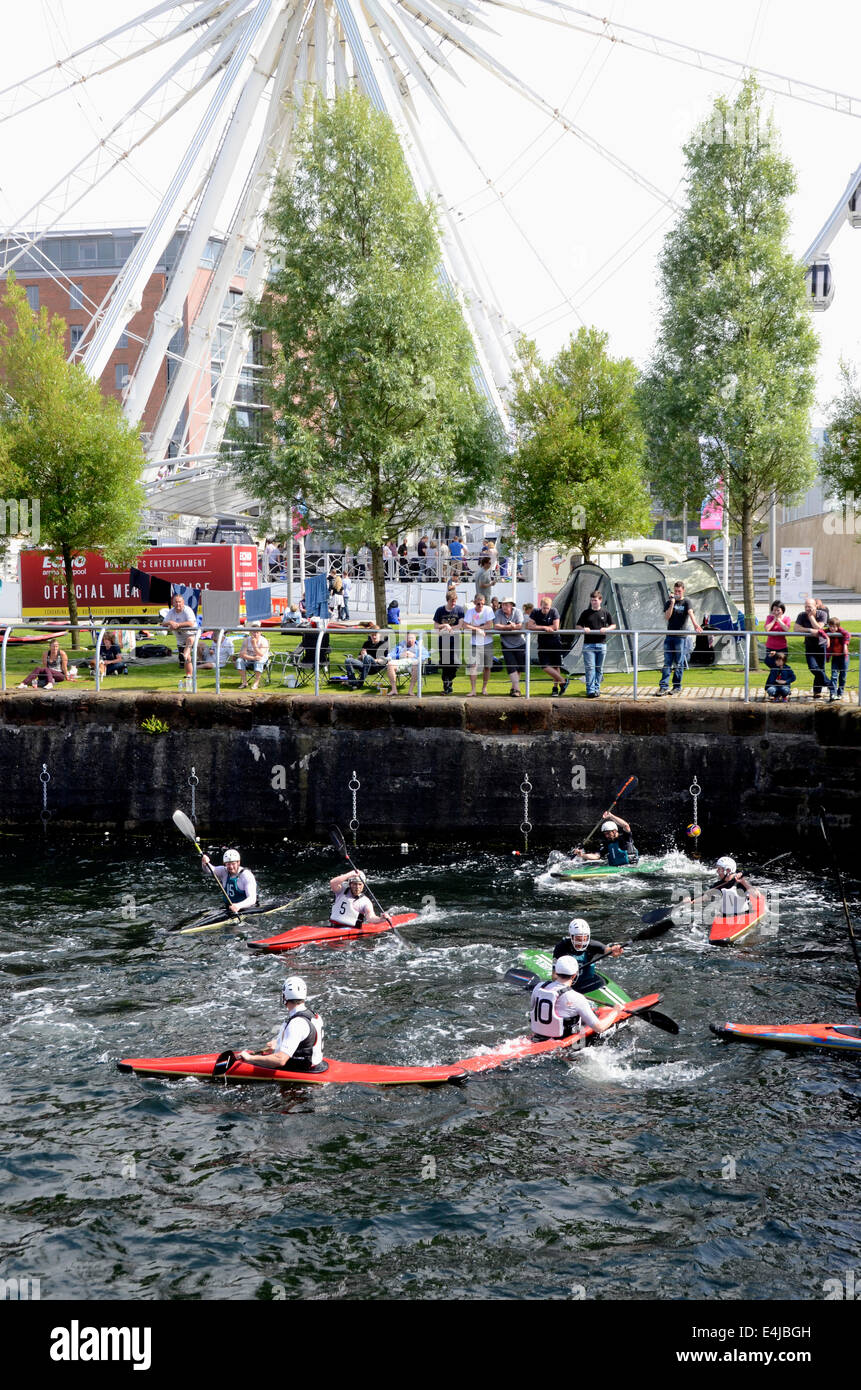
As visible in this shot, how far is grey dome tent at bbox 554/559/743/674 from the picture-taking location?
26219 mm

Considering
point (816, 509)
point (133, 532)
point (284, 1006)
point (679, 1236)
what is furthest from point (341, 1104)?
point (816, 509)

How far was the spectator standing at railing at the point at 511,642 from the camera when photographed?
22.7 meters

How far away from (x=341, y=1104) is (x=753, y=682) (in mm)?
14662

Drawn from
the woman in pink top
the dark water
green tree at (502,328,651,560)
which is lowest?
the dark water

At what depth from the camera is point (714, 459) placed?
1055 inches

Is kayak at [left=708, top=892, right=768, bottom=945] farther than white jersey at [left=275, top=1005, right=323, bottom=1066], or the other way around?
kayak at [left=708, top=892, right=768, bottom=945]

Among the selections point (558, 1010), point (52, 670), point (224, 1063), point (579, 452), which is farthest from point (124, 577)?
point (558, 1010)

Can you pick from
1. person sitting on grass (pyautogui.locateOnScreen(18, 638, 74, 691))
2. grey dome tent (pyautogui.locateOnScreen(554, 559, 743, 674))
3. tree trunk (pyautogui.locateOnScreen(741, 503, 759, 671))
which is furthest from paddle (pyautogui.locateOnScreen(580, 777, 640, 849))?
person sitting on grass (pyautogui.locateOnScreen(18, 638, 74, 691))

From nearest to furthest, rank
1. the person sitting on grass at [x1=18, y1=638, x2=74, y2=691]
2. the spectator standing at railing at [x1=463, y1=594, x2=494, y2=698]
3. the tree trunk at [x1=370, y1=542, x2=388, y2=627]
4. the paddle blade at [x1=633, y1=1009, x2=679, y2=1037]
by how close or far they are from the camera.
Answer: the paddle blade at [x1=633, y1=1009, x2=679, y2=1037] → the spectator standing at railing at [x1=463, y1=594, x2=494, y2=698] → the person sitting on grass at [x1=18, y1=638, x2=74, y2=691] → the tree trunk at [x1=370, y1=542, x2=388, y2=627]

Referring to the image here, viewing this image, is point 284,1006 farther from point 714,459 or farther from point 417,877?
point 714,459

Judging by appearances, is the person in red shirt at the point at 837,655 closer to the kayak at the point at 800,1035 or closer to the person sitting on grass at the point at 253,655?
the kayak at the point at 800,1035

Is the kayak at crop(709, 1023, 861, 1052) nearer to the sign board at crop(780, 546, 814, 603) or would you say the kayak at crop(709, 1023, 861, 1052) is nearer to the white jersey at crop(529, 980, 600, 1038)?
the white jersey at crop(529, 980, 600, 1038)

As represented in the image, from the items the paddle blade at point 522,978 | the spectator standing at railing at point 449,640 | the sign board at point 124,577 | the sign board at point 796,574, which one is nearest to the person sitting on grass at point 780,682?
the spectator standing at railing at point 449,640

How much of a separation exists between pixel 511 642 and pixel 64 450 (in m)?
11.9
